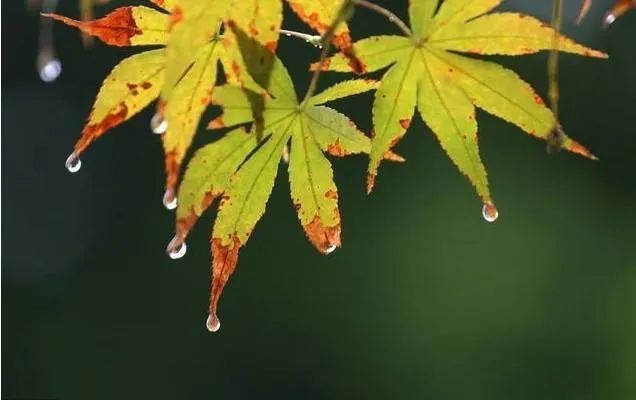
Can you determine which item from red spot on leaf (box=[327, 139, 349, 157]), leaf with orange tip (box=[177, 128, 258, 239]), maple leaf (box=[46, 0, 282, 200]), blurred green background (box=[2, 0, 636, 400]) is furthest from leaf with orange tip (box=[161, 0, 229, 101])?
blurred green background (box=[2, 0, 636, 400])

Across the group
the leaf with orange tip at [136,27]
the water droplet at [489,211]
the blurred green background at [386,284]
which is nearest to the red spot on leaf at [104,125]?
the leaf with orange tip at [136,27]

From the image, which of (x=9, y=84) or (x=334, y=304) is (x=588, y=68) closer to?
(x=334, y=304)

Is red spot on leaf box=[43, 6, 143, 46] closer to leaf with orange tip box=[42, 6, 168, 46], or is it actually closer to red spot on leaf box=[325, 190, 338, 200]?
leaf with orange tip box=[42, 6, 168, 46]

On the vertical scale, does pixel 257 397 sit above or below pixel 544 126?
above

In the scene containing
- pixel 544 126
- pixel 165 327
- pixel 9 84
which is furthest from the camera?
pixel 9 84

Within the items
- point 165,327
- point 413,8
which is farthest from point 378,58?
point 165,327

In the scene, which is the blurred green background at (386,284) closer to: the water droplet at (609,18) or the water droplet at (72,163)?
the water droplet at (72,163)
